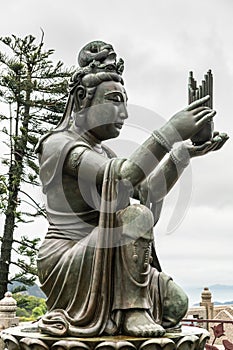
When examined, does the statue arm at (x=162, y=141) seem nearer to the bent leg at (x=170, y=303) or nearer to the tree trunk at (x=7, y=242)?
the bent leg at (x=170, y=303)

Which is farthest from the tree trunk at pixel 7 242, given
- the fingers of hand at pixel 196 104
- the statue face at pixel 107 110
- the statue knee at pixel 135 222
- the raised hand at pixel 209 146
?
the fingers of hand at pixel 196 104

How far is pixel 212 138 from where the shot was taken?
3514 mm

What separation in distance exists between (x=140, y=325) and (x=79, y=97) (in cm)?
154

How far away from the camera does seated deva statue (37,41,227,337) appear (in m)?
3.19

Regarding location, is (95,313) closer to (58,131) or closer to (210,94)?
(58,131)

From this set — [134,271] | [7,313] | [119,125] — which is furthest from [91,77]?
[7,313]

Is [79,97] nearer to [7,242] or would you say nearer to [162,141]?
[162,141]

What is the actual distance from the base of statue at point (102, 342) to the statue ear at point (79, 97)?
4.83ft

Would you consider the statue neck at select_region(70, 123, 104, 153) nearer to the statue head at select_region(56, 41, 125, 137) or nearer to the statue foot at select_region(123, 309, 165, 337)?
the statue head at select_region(56, 41, 125, 137)

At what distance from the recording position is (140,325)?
311 cm

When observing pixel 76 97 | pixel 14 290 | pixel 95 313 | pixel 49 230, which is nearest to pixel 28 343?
pixel 95 313

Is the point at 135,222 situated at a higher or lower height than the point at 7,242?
lower

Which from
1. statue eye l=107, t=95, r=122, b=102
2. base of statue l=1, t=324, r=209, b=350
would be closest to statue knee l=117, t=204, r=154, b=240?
base of statue l=1, t=324, r=209, b=350

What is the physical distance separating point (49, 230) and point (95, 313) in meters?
0.65
